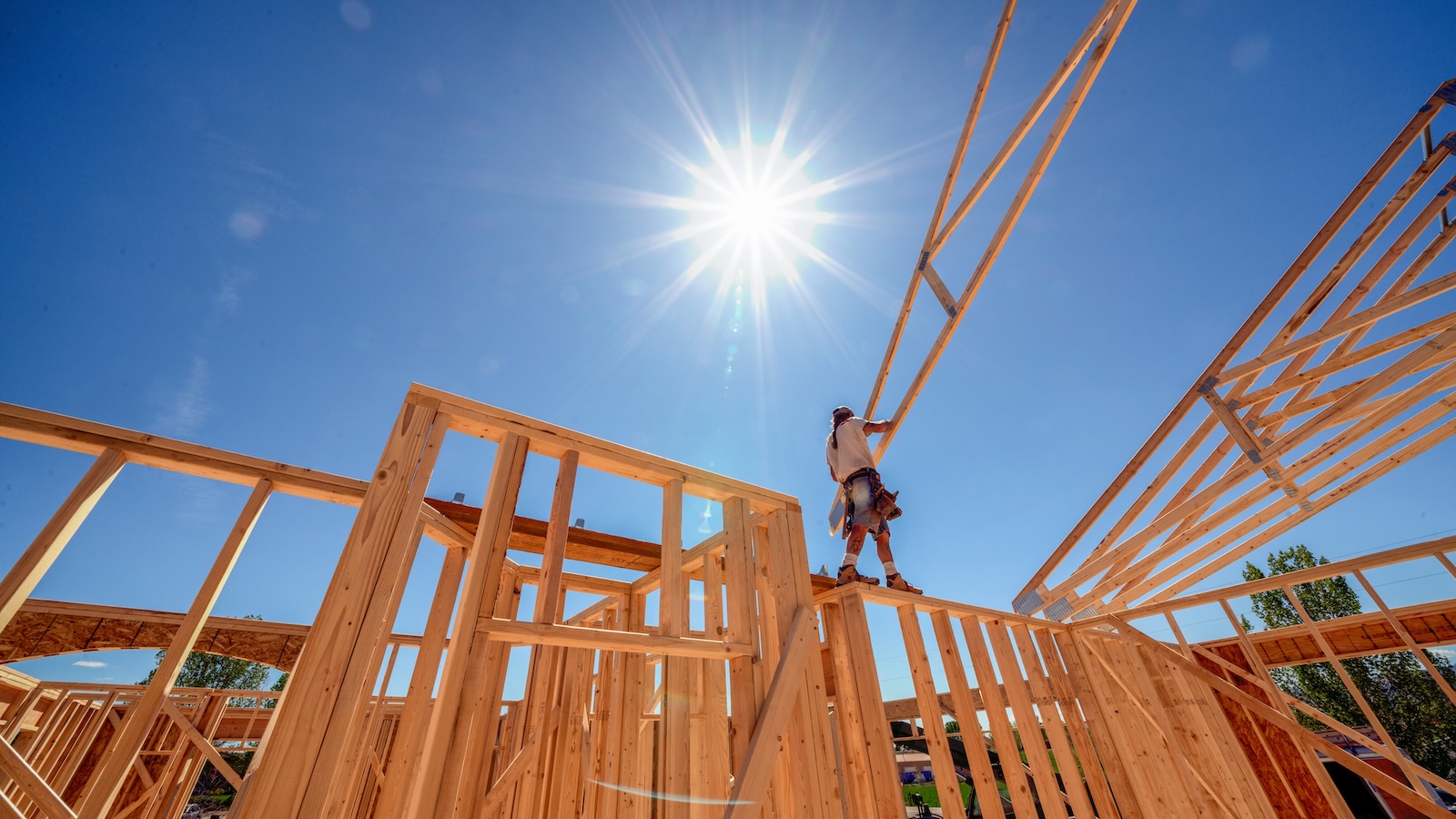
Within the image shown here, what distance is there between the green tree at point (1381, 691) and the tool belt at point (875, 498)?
2900 centimetres

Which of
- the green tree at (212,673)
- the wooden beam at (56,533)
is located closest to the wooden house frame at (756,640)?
the wooden beam at (56,533)

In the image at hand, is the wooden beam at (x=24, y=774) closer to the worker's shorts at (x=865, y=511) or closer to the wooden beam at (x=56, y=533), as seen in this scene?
the wooden beam at (x=56, y=533)

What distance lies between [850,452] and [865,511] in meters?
0.74

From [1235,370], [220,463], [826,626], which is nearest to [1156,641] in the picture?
[1235,370]

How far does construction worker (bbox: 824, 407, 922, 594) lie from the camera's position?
5.26 m

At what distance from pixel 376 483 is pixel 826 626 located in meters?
3.90

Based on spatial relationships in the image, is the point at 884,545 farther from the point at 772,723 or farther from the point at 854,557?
the point at 772,723

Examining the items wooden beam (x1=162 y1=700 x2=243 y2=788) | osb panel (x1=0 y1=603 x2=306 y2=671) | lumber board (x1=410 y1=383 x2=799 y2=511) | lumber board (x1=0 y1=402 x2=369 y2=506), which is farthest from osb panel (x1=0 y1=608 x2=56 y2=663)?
lumber board (x1=410 y1=383 x2=799 y2=511)

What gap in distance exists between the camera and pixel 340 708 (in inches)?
85.7

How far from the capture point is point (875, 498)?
5715 mm

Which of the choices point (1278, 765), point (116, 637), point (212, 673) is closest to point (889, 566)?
point (1278, 765)

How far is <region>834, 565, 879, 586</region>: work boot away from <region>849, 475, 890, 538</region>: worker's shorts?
0.66 metres

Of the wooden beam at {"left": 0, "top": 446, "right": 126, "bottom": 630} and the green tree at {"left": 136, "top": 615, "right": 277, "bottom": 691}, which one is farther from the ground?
the green tree at {"left": 136, "top": 615, "right": 277, "bottom": 691}

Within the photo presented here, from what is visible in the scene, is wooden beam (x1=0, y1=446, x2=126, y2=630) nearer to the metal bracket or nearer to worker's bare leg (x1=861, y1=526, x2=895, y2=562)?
worker's bare leg (x1=861, y1=526, x2=895, y2=562)
